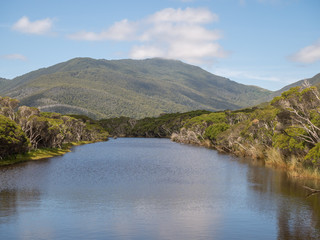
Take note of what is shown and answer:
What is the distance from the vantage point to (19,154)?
67500 millimetres

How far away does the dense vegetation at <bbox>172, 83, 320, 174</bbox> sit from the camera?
42062mm

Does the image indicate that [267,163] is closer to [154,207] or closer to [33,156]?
[154,207]

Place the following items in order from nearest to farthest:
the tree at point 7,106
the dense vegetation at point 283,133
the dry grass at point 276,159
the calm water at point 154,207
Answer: the calm water at point 154,207 → the dense vegetation at point 283,133 → the dry grass at point 276,159 → the tree at point 7,106

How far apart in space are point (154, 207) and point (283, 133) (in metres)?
28.6

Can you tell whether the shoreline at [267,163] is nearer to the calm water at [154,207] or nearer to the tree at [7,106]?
the calm water at [154,207]

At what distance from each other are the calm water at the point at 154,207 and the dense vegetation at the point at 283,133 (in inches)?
182

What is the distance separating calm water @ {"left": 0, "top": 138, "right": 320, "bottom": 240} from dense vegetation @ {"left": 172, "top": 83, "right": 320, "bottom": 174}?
463 cm

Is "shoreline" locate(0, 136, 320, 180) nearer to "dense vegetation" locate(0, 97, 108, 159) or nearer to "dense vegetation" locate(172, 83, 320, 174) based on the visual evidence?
"dense vegetation" locate(172, 83, 320, 174)

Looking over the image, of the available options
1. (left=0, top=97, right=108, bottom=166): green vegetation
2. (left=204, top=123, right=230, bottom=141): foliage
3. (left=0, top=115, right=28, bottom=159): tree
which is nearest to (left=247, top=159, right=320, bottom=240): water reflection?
(left=0, top=115, right=28, bottom=159): tree

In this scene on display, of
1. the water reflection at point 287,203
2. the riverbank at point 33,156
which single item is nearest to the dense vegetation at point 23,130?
the riverbank at point 33,156

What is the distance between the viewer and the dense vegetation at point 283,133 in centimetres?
4206

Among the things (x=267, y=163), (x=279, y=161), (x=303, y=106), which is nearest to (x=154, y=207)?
(x=303, y=106)

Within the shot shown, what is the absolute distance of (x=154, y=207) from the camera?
104 ft

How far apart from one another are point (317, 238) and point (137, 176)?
32628mm
